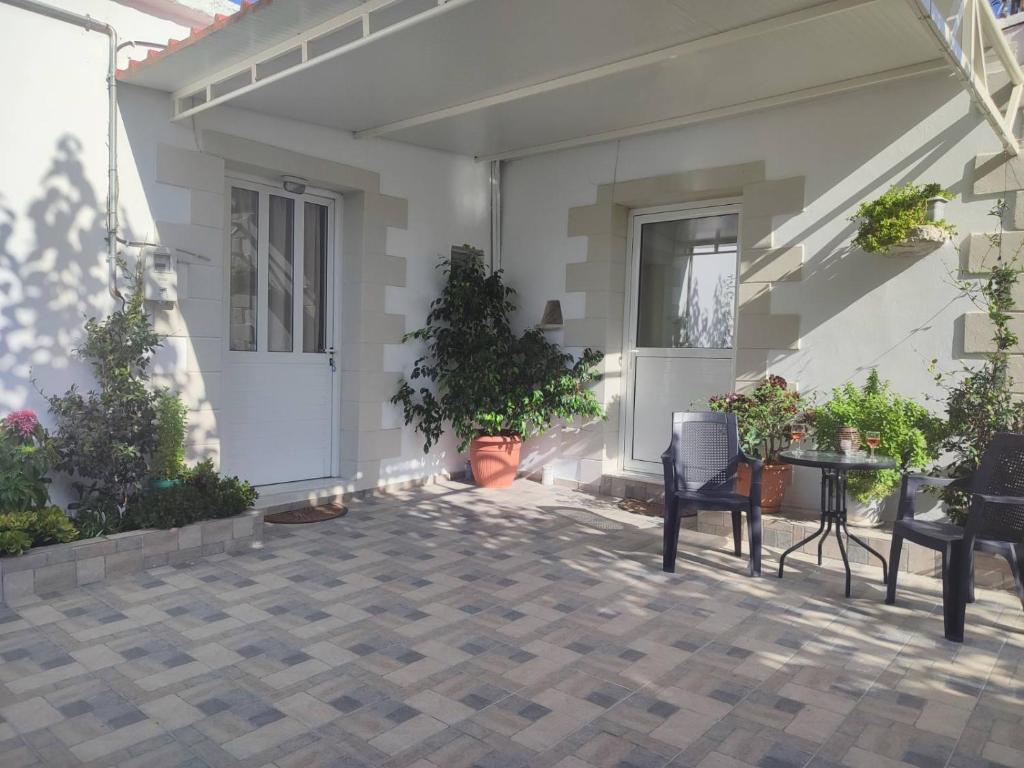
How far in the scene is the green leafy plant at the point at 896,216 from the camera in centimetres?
428

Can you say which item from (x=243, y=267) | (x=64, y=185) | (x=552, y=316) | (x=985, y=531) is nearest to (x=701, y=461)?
(x=985, y=531)

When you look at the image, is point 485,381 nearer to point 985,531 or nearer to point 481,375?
point 481,375

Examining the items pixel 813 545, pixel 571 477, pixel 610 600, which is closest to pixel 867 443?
pixel 813 545

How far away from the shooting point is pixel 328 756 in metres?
2.21

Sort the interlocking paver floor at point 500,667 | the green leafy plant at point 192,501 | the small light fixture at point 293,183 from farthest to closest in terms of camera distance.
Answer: the small light fixture at point 293,183 < the green leafy plant at point 192,501 < the interlocking paver floor at point 500,667

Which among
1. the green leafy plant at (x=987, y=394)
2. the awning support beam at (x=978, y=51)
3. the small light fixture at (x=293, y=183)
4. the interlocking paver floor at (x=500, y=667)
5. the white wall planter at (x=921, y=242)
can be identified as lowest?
the interlocking paver floor at (x=500, y=667)

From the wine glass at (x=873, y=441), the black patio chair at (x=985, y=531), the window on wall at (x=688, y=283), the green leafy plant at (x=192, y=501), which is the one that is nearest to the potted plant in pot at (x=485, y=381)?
the window on wall at (x=688, y=283)

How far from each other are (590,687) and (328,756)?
950mm

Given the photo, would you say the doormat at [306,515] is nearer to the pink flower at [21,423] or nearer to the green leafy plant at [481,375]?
the green leafy plant at [481,375]

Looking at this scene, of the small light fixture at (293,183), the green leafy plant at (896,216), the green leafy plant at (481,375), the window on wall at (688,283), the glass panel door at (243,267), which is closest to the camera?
the green leafy plant at (896,216)

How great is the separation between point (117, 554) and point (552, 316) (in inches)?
143

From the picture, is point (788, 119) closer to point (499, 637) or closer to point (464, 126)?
point (464, 126)

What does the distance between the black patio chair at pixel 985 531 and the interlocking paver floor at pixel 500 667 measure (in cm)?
21

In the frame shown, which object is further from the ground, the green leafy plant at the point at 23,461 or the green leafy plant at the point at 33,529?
the green leafy plant at the point at 23,461
